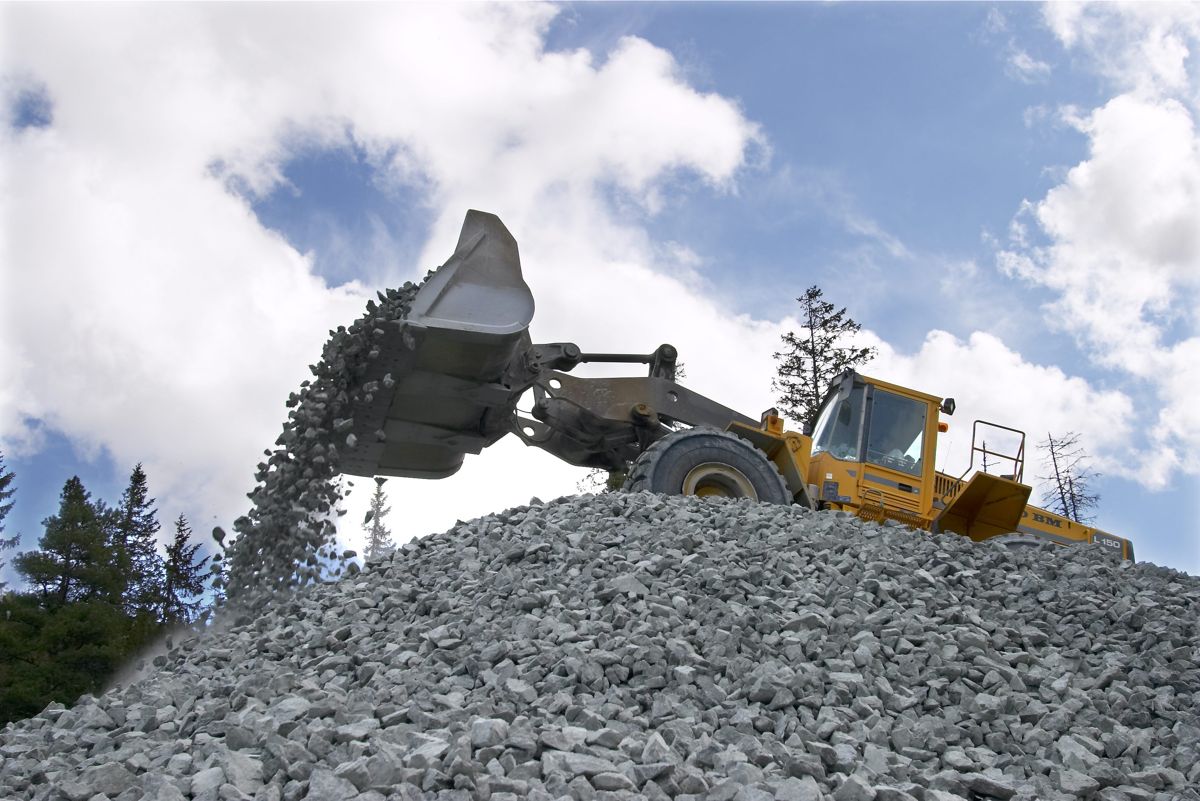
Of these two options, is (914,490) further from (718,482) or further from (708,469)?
(708,469)

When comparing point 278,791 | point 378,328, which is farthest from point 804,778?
point 378,328

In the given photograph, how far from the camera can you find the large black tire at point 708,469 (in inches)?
345

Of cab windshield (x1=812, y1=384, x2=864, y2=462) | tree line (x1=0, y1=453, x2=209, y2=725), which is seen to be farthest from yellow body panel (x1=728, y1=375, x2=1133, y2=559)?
tree line (x1=0, y1=453, x2=209, y2=725)

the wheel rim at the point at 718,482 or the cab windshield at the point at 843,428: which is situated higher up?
the cab windshield at the point at 843,428

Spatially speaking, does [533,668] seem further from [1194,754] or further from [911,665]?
[1194,754]

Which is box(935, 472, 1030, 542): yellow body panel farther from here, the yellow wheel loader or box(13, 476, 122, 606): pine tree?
box(13, 476, 122, 606): pine tree

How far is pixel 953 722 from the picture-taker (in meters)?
5.32

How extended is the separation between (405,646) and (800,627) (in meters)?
2.11

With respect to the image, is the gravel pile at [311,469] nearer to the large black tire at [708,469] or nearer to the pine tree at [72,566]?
the large black tire at [708,469]

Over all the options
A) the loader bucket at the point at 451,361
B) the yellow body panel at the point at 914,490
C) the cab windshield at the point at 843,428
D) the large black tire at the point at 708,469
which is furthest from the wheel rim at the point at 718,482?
the loader bucket at the point at 451,361

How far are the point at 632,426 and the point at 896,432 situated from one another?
2.21m

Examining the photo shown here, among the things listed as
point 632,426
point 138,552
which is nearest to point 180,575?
point 138,552

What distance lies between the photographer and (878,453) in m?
9.27

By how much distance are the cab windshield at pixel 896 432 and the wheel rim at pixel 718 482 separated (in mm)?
1135
